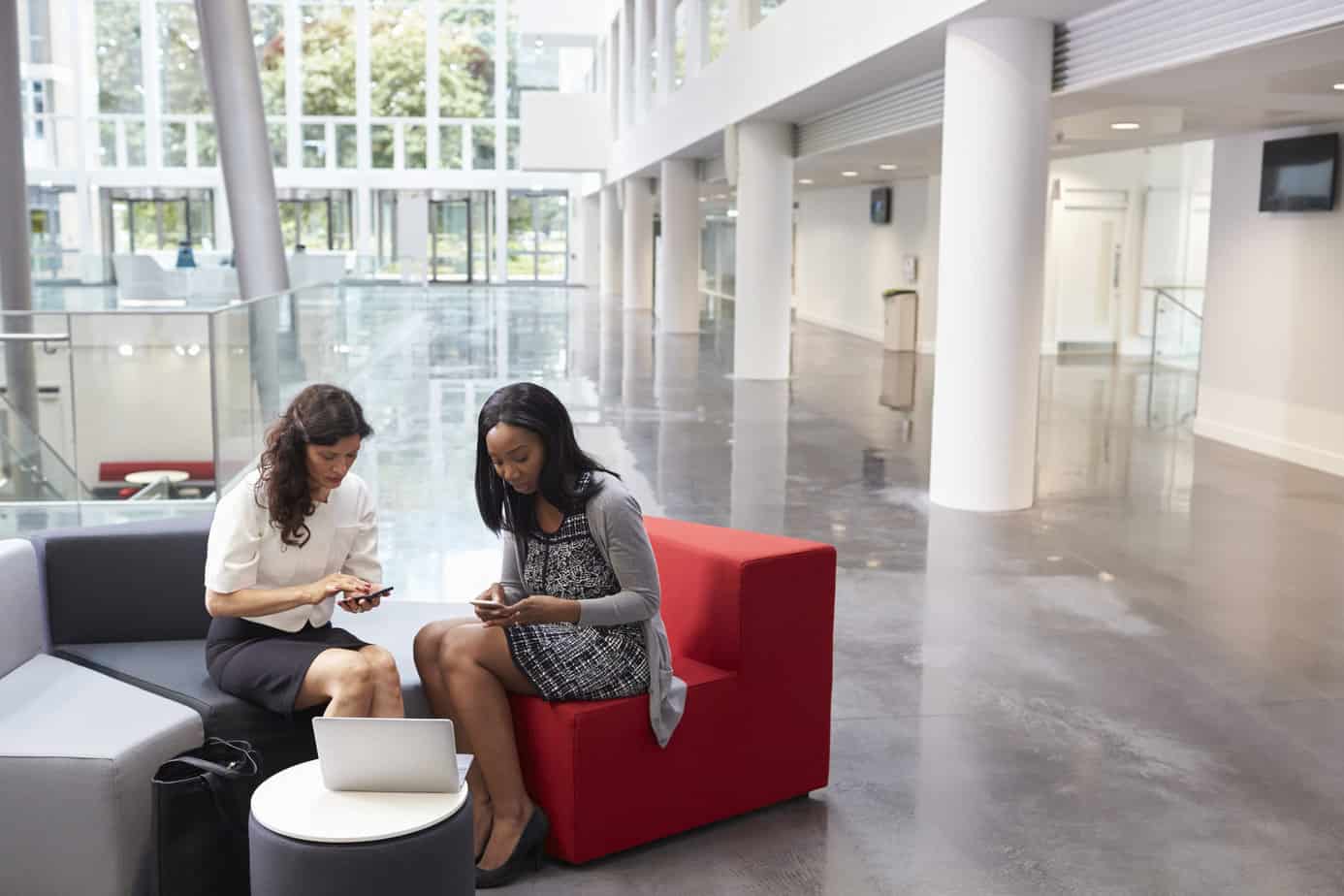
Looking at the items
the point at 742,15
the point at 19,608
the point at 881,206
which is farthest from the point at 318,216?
the point at 19,608

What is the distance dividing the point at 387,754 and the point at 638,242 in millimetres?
30718

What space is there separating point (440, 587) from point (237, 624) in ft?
10.0

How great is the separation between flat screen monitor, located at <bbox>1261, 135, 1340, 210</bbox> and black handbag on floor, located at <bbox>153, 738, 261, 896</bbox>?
10472 mm

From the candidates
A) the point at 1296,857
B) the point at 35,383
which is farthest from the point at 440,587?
the point at 1296,857

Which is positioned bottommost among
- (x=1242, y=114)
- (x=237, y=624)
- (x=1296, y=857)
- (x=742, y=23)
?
(x=1296, y=857)

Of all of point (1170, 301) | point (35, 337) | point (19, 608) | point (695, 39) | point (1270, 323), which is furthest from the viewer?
point (695, 39)

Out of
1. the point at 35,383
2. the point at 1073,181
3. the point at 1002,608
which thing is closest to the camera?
the point at 1002,608

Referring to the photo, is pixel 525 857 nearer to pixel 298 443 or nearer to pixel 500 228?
pixel 298 443

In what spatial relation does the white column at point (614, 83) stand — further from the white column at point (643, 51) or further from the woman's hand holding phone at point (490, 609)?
the woman's hand holding phone at point (490, 609)

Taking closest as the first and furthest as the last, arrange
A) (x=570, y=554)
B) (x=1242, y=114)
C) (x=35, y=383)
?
1. (x=570, y=554)
2. (x=35, y=383)
3. (x=1242, y=114)

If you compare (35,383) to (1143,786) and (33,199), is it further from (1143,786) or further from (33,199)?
(33,199)

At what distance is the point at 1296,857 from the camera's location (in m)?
4.00

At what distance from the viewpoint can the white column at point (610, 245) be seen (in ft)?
129

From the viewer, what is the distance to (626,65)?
30.6 meters
